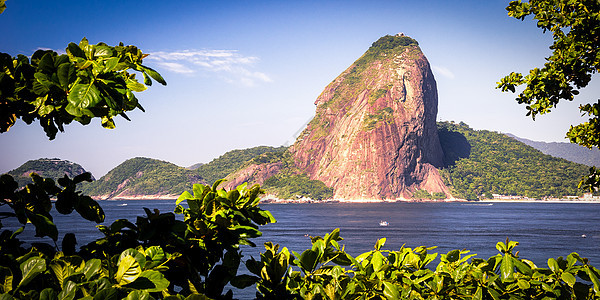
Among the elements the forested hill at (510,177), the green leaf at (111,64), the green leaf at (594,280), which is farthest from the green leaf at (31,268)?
the forested hill at (510,177)

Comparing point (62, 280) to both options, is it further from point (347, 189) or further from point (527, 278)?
point (347, 189)

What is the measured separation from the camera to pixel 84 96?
2258 mm

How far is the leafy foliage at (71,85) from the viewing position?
91.1 inches

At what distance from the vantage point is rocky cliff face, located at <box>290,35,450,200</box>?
16185 centimetres

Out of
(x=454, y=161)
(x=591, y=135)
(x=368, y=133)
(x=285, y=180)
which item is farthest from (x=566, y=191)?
(x=591, y=135)

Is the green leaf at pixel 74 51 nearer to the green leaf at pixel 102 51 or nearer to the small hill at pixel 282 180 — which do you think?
the green leaf at pixel 102 51

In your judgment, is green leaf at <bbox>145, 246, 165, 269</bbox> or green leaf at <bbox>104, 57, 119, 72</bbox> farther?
green leaf at <bbox>145, 246, 165, 269</bbox>

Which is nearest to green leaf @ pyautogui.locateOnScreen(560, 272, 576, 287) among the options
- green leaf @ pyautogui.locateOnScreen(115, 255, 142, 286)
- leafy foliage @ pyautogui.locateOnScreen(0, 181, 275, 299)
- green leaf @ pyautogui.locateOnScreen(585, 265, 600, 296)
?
green leaf @ pyautogui.locateOnScreen(585, 265, 600, 296)

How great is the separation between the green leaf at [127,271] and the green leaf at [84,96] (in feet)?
2.54

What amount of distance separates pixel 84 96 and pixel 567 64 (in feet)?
20.4

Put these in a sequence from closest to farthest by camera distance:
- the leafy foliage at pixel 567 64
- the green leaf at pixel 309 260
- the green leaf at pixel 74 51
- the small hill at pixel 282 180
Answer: the green leaf at pixel 74 51
the green leaf at pixel 309 260
the leafy foliage at pixel 567 64
the small hill at pixel 282 180

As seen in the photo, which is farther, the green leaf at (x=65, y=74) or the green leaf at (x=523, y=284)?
Result: the green leaf at (x=523, y=284)

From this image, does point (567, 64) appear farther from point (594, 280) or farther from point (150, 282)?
point (150, 282)

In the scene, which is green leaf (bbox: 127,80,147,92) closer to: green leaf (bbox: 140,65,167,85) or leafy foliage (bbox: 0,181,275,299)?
green leaf (bbox: 140,65,167,85)
